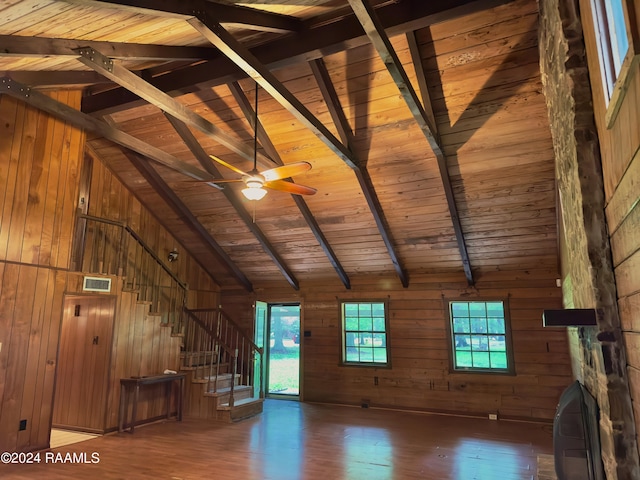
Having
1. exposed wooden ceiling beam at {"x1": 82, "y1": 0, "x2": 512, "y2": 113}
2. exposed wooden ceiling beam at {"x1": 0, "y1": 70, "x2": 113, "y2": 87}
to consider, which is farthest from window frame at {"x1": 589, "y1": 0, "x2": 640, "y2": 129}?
exposed wooden ceiling beam at {"x1": 0, "y1": 70, "x2": 113, "y2": 87}

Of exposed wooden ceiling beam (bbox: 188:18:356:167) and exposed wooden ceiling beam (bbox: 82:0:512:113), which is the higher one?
exposed wooden ceiling beam (bbox: 82:0:512:113)

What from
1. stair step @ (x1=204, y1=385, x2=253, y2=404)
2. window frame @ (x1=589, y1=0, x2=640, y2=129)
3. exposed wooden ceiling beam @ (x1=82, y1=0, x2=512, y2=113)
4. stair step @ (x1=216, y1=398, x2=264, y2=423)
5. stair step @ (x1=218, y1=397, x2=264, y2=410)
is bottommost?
stair step @ (x1=216, y1=398, x2=264, y2=423)

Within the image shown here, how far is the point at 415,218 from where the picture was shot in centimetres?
672

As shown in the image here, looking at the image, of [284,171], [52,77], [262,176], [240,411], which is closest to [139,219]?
[52,77]

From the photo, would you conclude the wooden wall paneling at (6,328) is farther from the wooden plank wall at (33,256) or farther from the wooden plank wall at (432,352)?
the wooden plank wall at (432,352)

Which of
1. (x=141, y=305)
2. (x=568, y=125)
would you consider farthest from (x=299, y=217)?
(x=568, y=125)

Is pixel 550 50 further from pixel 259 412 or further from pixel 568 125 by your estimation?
pixel 259 412

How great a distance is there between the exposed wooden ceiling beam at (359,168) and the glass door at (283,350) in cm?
277

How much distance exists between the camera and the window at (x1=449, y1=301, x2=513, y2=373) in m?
7.38

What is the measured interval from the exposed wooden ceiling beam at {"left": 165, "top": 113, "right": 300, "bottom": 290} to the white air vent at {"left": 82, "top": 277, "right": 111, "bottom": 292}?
2.21 metres

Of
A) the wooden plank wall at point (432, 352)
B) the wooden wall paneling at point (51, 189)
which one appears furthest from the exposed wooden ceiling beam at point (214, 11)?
the wooden plank wall at point (432, 352)

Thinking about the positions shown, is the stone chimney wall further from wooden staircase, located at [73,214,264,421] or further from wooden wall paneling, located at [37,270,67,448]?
wooden wall paneling, located at [37,270,67,448]

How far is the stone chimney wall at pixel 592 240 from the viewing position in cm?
207

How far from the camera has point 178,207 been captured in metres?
7.61
